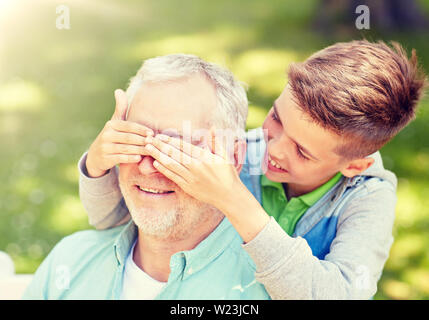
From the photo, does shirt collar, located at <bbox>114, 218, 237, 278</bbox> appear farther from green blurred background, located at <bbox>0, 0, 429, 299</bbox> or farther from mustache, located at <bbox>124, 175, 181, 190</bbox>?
green blurred background, located at <bbox>0, 0, 429, 299</bbox>

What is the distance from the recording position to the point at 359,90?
1.79 m

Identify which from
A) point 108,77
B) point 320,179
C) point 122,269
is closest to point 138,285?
point 122,269

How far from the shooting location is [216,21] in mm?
4297

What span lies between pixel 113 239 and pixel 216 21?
8.79 feet

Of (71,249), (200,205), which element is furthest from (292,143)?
(71,249)

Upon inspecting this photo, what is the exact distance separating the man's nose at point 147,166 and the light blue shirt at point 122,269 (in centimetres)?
31

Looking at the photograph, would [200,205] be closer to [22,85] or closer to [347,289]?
[347,289]

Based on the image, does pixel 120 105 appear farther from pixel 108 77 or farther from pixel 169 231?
pixel 108 77

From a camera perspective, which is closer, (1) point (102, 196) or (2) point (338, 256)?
(2) point (338, 256)

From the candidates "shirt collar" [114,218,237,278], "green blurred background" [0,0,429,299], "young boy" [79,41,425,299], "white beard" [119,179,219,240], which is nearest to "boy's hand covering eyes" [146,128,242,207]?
"young boy" [79,41,425,299]

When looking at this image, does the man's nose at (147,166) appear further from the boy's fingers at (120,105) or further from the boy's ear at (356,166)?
the boy's ear at (356,166)

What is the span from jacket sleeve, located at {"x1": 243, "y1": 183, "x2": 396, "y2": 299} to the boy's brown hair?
0.73 ft

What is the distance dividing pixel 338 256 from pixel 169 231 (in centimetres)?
57

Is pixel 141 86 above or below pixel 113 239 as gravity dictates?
above
